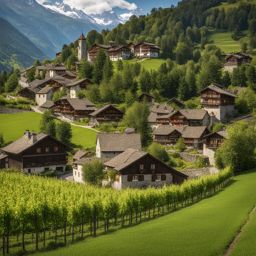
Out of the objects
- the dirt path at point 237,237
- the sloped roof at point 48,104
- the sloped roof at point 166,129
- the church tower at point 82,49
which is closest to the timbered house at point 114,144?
the sloped roof at point 166,129

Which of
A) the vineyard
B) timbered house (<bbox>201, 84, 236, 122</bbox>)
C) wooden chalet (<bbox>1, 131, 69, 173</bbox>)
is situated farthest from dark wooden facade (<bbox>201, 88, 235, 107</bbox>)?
the vineyard

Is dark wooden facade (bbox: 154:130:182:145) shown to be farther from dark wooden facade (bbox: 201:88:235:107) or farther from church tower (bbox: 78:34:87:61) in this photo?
church tower (bbox: 78:34:87:61)

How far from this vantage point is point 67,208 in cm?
4616

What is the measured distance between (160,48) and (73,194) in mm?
138908

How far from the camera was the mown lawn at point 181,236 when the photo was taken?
3556cm

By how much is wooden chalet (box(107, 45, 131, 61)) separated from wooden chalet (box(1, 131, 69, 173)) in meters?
95.9

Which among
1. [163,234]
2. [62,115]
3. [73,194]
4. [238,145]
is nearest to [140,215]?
[73,194]

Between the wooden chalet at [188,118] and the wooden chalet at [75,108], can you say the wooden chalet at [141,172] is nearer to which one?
the wooden chalet at [188,118]

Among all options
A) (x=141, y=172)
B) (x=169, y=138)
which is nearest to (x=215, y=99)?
(x=169, y=138)

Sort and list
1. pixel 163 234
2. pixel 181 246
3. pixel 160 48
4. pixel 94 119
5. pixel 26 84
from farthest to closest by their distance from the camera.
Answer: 1. pixel 160 48
2. pixel 26 84
3. pixel 94 119
4. pixel 163 234
5. pixel 181 246

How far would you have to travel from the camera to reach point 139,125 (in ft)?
362

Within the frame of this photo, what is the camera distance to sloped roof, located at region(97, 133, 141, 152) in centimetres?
9300

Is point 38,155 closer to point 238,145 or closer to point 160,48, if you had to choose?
point 238,145

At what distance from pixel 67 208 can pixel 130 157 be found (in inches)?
1364
